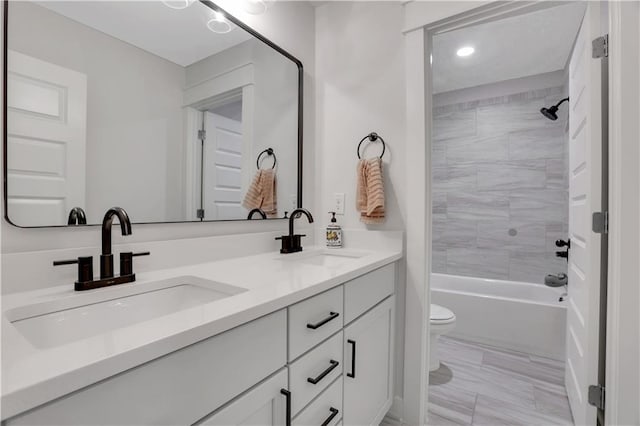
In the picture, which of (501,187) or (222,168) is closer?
(222,168)

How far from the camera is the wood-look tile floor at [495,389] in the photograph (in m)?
1.63

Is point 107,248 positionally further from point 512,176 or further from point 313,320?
point 512,176

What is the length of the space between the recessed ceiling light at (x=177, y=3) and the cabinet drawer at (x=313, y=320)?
3.99ft

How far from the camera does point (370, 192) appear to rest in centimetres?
158

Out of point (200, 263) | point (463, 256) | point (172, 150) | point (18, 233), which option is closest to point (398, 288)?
point (200, 263)

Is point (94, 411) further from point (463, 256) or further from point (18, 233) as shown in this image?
point (463, 256)

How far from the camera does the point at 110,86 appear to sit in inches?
39.2

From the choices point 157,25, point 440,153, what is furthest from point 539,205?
point 157,25

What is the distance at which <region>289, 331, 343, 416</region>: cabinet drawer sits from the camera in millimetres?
829

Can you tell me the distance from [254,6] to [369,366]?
1690 mm

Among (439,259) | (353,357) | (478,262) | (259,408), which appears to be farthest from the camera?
(439,259)

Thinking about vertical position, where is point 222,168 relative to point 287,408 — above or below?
above

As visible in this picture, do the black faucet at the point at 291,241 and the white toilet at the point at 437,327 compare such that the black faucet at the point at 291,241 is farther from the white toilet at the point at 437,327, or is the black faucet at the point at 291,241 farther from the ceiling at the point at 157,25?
the white toilet at the point at 437,327

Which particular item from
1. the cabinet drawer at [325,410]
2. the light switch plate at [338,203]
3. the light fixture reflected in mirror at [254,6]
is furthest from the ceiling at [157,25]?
the cabinet drawer at [325,410]
